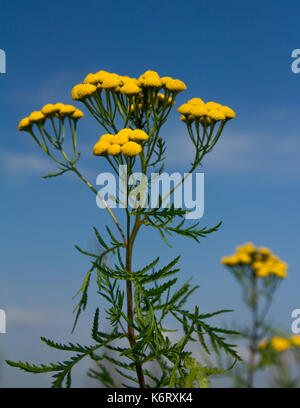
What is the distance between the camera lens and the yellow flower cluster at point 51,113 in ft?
10.9

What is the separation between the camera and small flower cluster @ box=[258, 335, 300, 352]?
11.9ft

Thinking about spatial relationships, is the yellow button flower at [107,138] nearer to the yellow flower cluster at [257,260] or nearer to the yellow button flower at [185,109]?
the yellow button flower at [185,109]

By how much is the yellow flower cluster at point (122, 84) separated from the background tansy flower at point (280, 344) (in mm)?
2031

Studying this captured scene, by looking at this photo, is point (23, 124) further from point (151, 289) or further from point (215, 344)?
point (215, 344)

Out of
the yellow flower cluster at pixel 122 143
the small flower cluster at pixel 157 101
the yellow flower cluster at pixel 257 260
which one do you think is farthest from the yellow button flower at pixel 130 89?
the yellow flower cluster at pixel 257 260

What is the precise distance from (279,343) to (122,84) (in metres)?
2.29

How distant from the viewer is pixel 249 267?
4.05 meters

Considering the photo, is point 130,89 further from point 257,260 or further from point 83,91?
point 257,260

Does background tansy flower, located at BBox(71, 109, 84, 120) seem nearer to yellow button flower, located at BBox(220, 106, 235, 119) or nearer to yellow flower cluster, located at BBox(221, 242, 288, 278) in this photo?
yellow button flower, located at BBox(220, 106, 235, 119)

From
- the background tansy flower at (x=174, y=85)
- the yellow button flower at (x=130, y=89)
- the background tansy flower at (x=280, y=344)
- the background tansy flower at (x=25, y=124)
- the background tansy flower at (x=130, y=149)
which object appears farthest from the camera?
the background tansy flower at (x=280, y=344)

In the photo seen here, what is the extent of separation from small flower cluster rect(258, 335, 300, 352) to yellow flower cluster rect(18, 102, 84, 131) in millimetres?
2192

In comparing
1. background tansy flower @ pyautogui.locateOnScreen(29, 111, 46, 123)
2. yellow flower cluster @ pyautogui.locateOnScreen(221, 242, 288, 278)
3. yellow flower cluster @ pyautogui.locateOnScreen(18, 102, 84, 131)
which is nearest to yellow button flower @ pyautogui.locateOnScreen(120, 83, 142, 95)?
yellow flower cluster @ pyautogui.locateOnScreen(18, 102, 84, 131)
